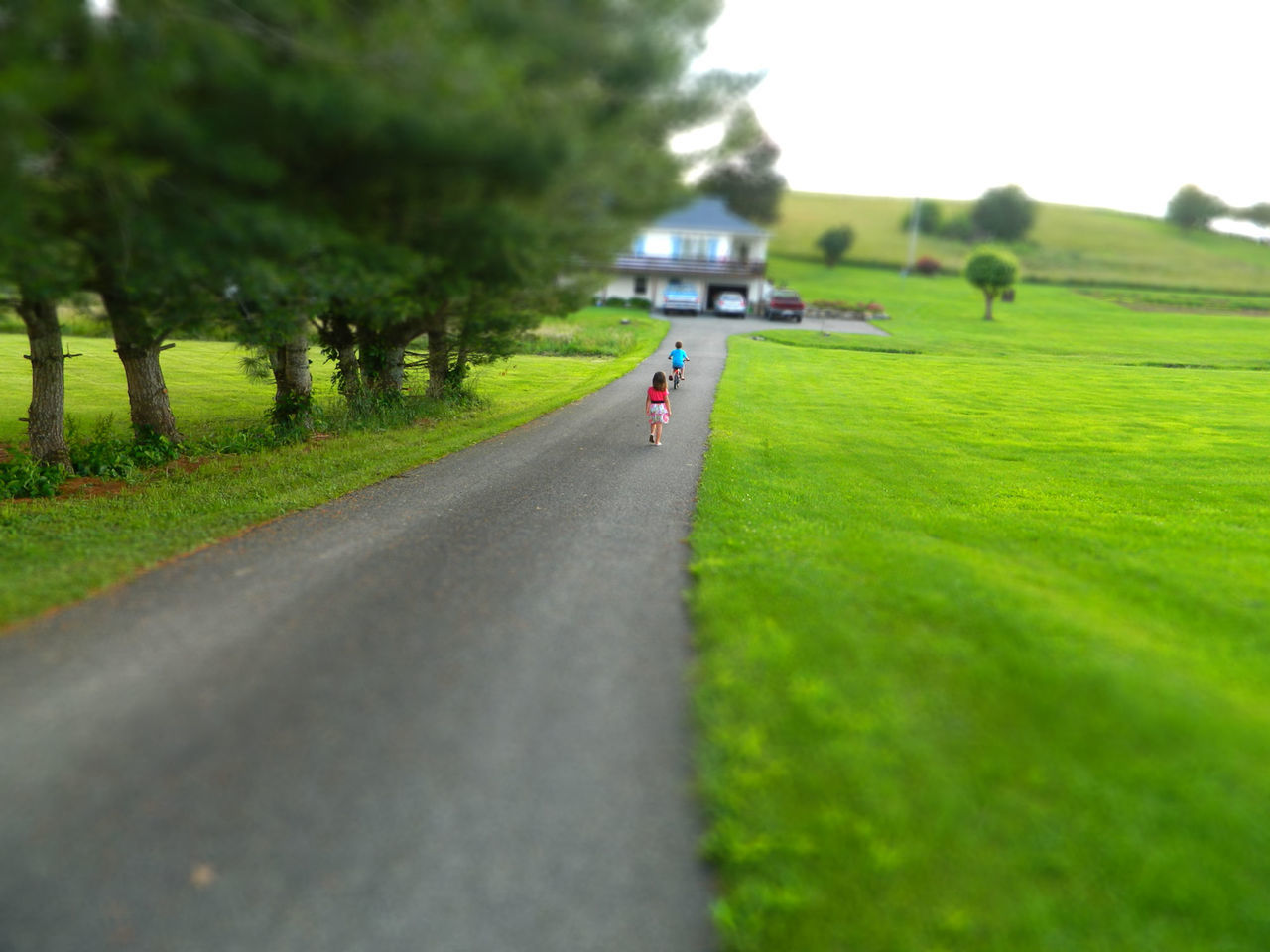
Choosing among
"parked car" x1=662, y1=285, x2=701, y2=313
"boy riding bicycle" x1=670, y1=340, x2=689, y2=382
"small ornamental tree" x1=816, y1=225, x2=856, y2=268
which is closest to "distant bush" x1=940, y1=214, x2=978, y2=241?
"small ornamental tree" x1=816, y1=225, x2=856, y2=268

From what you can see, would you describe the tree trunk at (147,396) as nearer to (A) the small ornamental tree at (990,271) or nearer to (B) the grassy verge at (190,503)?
(B) the grassy verge at (190,503)

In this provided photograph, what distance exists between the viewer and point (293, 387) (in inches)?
577

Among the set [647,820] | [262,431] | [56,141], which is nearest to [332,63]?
[56,141]

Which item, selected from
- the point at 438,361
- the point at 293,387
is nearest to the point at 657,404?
the point at 438,361

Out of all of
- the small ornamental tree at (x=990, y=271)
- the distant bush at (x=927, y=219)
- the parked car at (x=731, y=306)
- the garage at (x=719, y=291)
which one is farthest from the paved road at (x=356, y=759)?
the distant bush at (x=927, y=219)

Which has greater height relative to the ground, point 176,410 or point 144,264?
point 144,264

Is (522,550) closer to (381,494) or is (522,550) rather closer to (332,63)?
(381,494)

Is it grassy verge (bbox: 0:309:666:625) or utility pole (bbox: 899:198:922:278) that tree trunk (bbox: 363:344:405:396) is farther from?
utility pole (bbox: 899:198:922:278)

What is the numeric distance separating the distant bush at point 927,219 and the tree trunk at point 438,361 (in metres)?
63.9

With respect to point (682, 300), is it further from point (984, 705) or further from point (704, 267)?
point (984, 705)

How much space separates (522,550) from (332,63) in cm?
479

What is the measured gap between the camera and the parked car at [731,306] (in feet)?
138

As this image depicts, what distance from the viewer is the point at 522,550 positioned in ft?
25.8

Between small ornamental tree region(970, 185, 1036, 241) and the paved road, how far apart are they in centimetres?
8248
